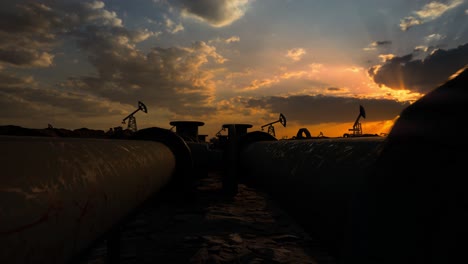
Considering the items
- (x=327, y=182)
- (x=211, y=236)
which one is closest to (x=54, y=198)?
(x=327, y=182)

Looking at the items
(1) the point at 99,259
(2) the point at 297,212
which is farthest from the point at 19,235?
(1) the point at 99,259

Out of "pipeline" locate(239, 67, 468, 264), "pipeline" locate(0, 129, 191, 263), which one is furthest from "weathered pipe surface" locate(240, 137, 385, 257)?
"pipeline" locate(0, 129, 191, 263)

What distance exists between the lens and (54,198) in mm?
1182

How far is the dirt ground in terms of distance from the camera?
9.91 feet

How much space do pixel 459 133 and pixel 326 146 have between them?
→ 1356 mm

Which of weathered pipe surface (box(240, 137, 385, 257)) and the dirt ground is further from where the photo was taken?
the dirt ground

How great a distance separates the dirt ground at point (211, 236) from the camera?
302 centimetres

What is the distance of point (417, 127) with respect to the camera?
2.19ft

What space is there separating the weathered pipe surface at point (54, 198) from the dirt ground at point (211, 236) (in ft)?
3.05

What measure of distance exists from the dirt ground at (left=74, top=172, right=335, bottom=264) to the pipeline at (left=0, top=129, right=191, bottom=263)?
928mm

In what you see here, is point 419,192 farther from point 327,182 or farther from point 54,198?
point 54,198

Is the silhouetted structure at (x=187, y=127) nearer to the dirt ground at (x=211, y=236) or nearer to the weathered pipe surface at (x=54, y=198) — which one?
the dirt ground at (x=211, y=236)

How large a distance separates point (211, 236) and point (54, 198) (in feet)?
8.73

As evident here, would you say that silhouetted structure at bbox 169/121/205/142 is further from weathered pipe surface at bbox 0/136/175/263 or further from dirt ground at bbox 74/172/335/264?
weathered pipe surface at bbox 0/136/175/263
